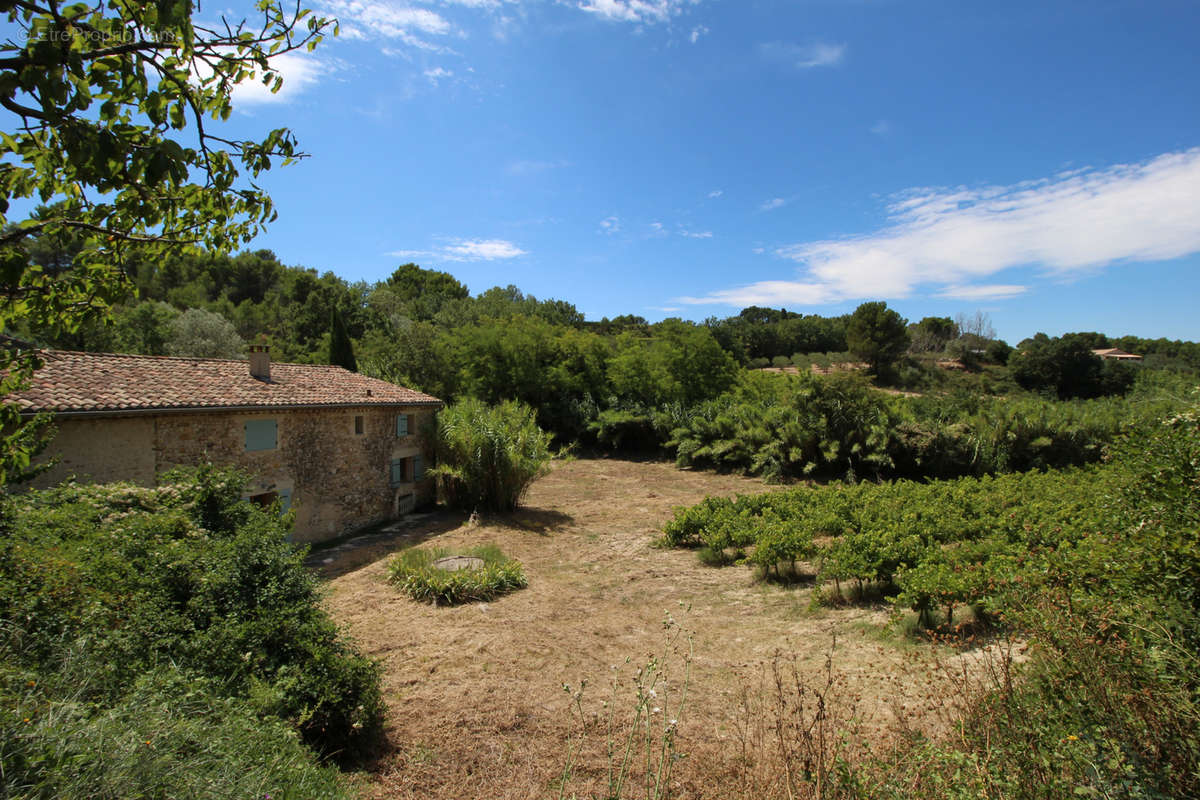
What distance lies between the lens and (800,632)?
6371 millimetres

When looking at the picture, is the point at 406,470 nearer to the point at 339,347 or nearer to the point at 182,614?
the point at 182,614

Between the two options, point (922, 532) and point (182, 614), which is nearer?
point (182, 614)

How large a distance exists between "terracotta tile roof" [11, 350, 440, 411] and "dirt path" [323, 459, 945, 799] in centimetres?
372

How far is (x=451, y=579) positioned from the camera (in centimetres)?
830

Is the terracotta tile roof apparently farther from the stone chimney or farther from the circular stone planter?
the circular stone planter

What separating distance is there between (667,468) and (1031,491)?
1264 centimetres

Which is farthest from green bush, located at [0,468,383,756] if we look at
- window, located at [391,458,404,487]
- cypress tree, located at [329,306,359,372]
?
cypress tree, located at [329,306,359,372]

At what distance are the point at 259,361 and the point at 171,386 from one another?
8.09 ft

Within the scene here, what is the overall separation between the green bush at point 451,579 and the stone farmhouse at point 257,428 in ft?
7.58

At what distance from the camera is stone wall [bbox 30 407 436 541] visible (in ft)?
27.5

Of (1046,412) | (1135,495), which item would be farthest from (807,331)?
(1135,495)

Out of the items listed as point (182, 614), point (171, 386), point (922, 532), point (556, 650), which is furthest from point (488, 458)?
point (922, 532)

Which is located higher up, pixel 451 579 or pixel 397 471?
pixel 397 471

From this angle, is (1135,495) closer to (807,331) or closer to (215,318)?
(215,318)
